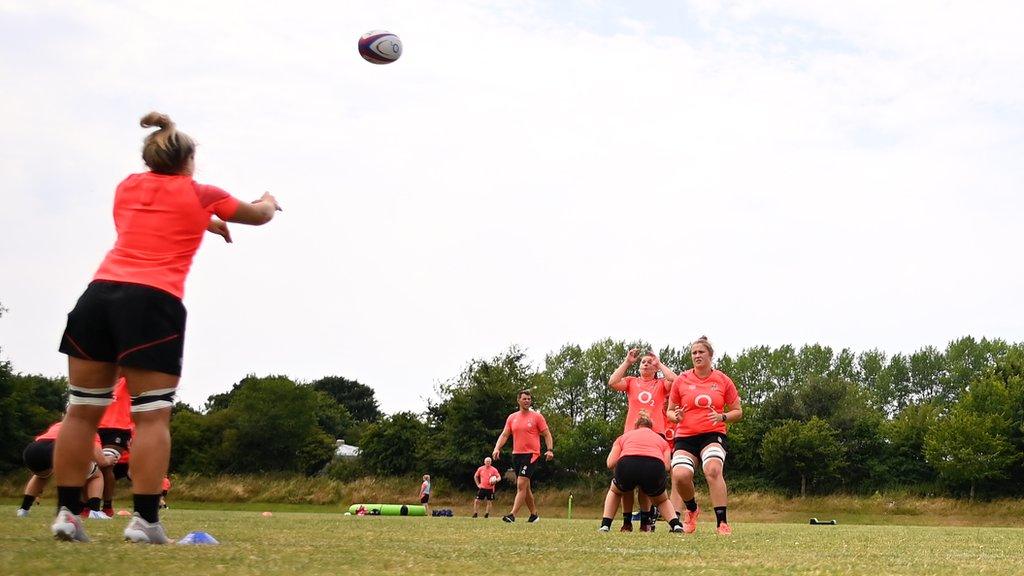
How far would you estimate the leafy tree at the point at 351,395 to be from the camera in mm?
106812

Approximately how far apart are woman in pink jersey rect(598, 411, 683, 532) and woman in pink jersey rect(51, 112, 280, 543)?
6968mm

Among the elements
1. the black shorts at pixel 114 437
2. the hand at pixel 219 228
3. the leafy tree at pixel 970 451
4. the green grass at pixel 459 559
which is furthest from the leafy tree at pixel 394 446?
the hand at pixel 219 228

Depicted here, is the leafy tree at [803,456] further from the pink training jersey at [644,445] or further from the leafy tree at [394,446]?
the pink training jersey at [644,445]

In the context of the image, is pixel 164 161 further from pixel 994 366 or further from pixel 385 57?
pixel 994 366

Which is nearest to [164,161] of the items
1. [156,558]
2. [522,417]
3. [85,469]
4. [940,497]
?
[85,469]

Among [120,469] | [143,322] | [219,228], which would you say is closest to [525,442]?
[120,469]

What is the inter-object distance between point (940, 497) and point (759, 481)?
8.43 metres

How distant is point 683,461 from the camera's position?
1208cm

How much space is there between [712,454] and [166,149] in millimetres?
7667

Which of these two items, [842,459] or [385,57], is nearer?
[385,57]

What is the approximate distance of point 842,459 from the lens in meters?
51.8

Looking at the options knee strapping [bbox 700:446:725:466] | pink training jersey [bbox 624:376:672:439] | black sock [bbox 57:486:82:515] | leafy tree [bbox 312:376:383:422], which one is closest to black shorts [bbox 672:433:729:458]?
knee strapping [bbox 700:446:725:466]

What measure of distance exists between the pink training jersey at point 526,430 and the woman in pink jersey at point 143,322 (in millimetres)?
14398

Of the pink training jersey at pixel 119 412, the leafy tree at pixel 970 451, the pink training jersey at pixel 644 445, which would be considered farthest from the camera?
the leafy tree at pixel 970 451
